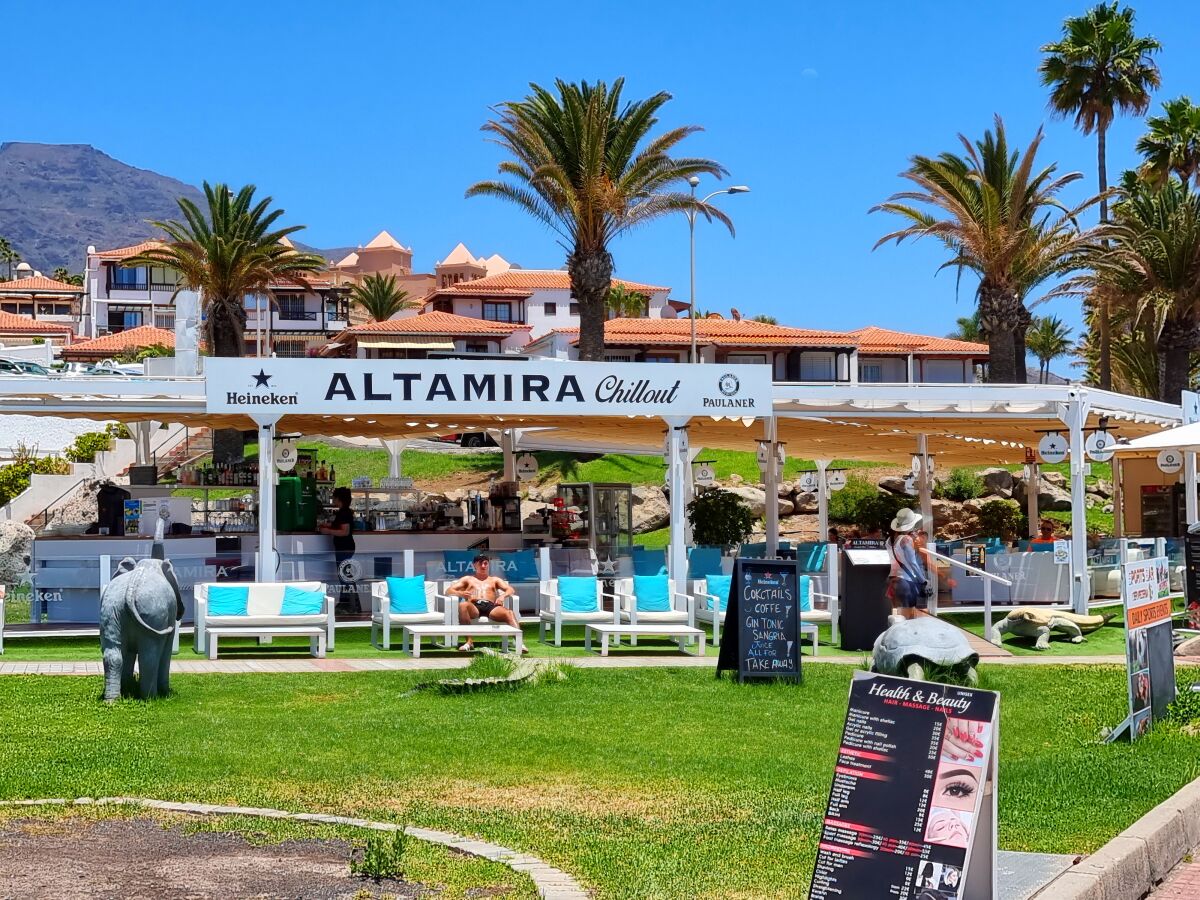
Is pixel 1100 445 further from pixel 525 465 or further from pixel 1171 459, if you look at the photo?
pixel 525 465

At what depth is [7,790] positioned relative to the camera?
8.67 meters

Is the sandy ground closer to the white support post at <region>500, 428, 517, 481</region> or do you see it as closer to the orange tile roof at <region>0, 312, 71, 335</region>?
the white support post at <region>500, 428, 517, 481</region>

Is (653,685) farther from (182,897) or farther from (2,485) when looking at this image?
(2,485)

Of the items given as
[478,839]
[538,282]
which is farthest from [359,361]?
[538,282]

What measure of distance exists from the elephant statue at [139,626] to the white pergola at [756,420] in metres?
5.45

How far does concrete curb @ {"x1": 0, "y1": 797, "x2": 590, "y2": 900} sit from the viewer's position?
662 centimetres

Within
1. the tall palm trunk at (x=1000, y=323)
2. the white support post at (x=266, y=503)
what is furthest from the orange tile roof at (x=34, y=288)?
the white support post at (x=266, y=503)

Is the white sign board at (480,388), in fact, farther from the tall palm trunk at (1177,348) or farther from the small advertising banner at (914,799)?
the tall palm trunk at (1177,348)

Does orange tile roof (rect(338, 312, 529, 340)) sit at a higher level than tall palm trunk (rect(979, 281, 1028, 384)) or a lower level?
higher

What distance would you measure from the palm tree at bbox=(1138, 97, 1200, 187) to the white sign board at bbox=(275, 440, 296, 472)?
3460 cm

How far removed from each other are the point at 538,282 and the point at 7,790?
7903 centimetres

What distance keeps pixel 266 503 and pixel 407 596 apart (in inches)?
88.2

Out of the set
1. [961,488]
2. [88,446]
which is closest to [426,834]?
[88,446]

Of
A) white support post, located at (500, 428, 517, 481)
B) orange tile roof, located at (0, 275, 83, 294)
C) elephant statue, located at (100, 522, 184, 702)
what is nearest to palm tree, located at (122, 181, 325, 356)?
white support post, located at (500, 428, 517, 481)
